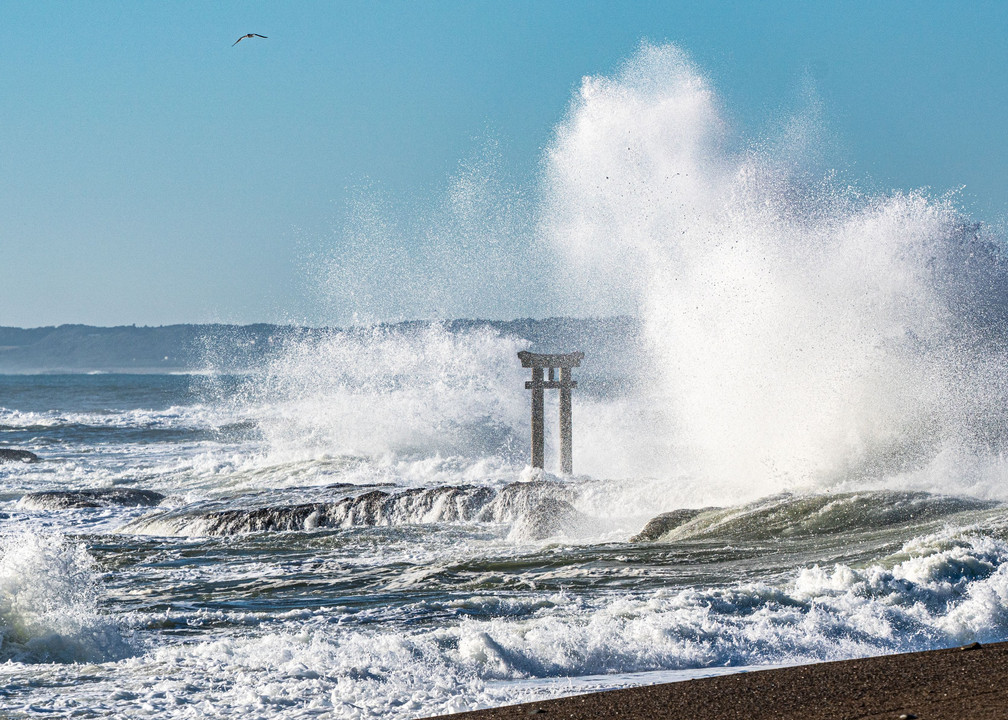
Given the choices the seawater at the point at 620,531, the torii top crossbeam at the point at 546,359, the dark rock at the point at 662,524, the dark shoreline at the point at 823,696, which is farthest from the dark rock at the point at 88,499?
the dark shoreline at the point at 823,696

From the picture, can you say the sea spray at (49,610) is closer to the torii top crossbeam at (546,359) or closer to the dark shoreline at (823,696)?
the dark shoreline at (823,696)

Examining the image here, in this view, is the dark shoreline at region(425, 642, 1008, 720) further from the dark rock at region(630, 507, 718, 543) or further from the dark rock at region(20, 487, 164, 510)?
the dark rock at region(20, 487, 164, 510)

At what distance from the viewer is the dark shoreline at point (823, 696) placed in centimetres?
457

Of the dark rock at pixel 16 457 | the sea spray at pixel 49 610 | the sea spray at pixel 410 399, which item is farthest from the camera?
the sea spray at pixel 410 399

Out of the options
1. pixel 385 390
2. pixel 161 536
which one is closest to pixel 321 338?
pixel 385 390

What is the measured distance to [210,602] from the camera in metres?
8.09

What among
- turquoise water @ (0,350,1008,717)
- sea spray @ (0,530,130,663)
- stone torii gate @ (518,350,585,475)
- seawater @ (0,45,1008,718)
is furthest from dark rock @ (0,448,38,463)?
sea spray @ (0,530,130,663)

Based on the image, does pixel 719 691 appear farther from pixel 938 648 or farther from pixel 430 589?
pixel 430 589

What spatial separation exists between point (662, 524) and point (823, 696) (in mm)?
5792

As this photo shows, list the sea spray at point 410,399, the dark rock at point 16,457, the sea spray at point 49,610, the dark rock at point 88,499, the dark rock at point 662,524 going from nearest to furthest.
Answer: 1. the sea spray at point 49,610
2. the dark rock at point 662,524
3. the dark rock at point 88,499
4. the dark rock at point 16,457
5. the sea spray at point 410,399

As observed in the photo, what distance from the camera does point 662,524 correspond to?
10648mm

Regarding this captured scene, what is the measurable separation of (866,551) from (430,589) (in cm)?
360

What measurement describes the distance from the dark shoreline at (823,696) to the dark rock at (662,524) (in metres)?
4.91

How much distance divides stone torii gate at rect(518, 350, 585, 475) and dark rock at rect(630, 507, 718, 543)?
5588 millimetres
